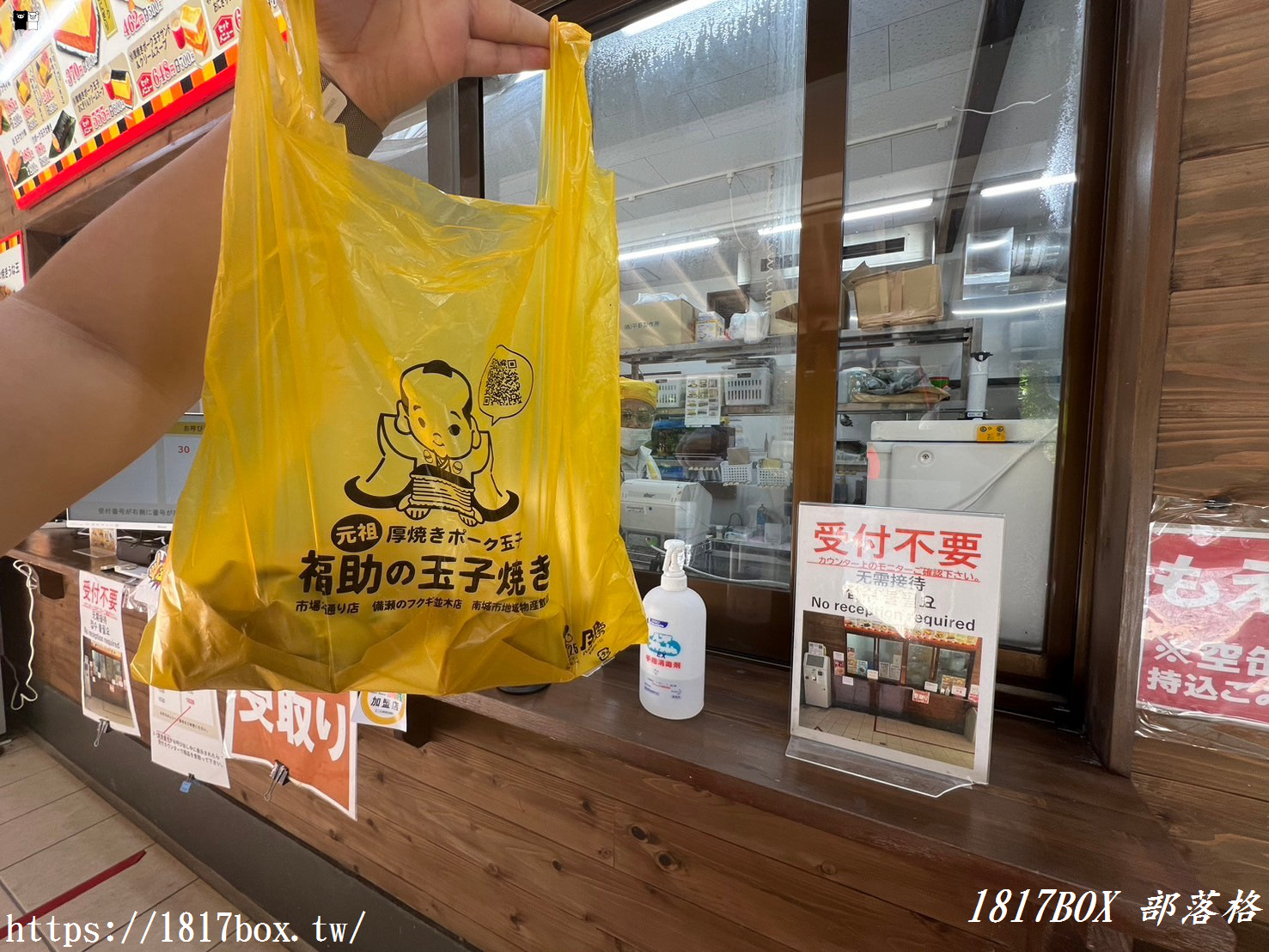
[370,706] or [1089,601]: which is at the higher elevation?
A: [1089,601]

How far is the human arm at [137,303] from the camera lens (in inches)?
13.8

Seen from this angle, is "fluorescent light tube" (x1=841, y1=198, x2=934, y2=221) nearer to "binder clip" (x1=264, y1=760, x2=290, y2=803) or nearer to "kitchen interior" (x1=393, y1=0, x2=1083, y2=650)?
"kitchen interior" (x1=393, y1=0, x2=1083, y2=650)

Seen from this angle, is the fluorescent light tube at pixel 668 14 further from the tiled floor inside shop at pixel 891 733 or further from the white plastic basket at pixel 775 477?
the tiled floor inside shop at pixel 891 733

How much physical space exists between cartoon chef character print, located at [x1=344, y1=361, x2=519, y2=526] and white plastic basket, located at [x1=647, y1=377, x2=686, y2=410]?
934mm

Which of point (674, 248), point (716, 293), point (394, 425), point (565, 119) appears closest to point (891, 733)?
point (394, 425)

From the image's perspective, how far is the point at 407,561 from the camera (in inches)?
16.4

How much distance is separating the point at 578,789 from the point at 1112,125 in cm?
135

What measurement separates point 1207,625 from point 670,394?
3.40 ft

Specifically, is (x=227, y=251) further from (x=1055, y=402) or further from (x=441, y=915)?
(x=441, y=915)

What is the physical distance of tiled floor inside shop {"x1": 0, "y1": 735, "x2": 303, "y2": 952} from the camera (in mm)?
1424

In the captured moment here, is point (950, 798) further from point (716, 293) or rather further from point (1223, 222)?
point (716, 293)

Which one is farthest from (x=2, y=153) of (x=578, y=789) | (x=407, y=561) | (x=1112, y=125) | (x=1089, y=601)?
(x=1089, y=601)

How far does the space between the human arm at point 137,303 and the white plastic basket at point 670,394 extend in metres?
0.93

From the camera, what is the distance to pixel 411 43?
1.41ft
